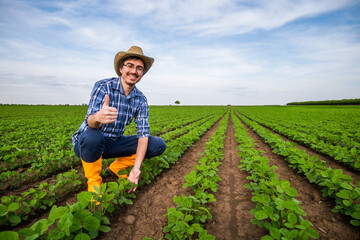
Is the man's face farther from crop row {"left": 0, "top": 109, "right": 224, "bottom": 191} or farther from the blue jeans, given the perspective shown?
crop row {"left": 0, "top": 109, "right": 224, "bottom": 191}

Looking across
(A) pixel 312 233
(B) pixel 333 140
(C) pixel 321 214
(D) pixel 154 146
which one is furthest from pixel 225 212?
(B) pixel 333 140

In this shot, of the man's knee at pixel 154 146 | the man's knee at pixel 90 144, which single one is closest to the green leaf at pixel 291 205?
the man's knee at pixel 154 146

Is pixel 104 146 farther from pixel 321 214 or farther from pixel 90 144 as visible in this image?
pixel 321 214

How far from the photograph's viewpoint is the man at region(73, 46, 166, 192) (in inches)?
96.4

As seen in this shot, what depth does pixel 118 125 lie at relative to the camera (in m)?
2.92

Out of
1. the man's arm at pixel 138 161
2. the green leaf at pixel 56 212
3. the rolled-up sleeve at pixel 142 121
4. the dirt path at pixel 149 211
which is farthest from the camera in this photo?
the rolled-up sleeve at pixel 142 121

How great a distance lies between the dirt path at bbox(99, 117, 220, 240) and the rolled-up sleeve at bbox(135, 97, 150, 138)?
1.03 m

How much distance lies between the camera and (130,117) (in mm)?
3059

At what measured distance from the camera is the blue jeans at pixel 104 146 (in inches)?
96.1

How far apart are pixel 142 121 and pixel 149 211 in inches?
59.0

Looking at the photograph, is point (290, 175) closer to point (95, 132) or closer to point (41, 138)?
point (95, 132)

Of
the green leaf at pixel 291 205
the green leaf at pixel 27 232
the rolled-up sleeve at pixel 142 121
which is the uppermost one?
the rolled-up sleeve at pixel 142 121

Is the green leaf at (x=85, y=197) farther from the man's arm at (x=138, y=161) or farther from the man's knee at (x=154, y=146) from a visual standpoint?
the man's knee at (x=154, y=146)

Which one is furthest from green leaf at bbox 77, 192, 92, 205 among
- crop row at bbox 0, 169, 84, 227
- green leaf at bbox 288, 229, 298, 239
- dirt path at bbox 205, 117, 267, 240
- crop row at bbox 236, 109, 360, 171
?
crop row at bbox 236, 109, 360, 171
